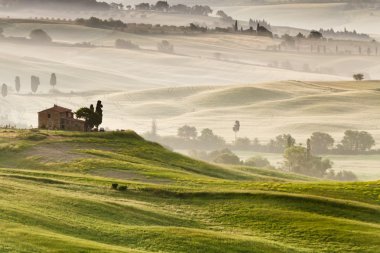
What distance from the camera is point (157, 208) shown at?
83.5m

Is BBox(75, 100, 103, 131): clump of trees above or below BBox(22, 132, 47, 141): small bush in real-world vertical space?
above

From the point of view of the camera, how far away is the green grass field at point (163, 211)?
66.9m

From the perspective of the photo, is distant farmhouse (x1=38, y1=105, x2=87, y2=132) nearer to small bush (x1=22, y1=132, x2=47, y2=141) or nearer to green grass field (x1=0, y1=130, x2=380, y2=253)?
small bush (x1=22, y1=132, x2=47, y2=141)

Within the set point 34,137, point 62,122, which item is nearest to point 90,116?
point 62,122

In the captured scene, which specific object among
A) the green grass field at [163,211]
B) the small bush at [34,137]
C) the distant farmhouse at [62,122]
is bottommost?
the green grass field at [163,211]

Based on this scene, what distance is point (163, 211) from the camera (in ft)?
270

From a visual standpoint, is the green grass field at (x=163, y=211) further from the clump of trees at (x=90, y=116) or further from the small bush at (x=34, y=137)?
the clump of trees at (x=90, y=116)

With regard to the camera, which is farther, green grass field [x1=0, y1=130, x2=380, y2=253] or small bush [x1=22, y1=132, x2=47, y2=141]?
small bush [x1=22, y1=132, x2=47, y2=141]

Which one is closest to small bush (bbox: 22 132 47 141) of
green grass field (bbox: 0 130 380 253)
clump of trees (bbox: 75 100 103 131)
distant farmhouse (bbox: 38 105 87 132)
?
green grass field (bbox: 0 130 380 253)

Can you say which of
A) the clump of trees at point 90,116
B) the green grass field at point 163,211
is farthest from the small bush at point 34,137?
the clump of trees at point 90,116

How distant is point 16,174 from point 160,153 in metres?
42.8

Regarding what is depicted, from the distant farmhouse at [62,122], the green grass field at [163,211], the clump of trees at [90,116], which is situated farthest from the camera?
the distant farmhouse at [62,122]

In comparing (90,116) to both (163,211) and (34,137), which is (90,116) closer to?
(34,137)

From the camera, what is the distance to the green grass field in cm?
6688
